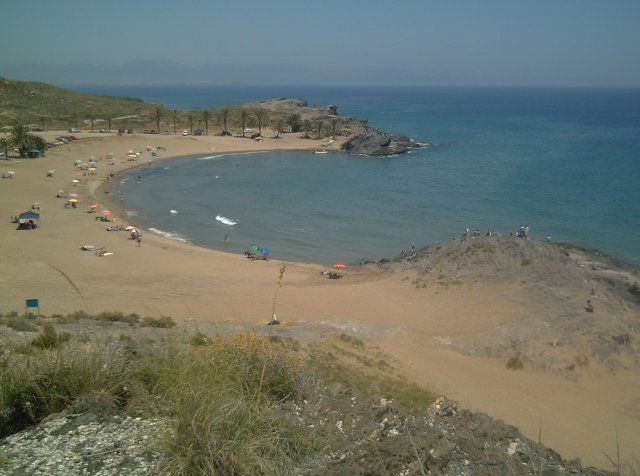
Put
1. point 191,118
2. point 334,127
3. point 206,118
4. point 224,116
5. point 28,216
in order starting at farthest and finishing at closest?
point 191,118 < point 334,127 < point 224,116 < point 206,118 < point 28,216

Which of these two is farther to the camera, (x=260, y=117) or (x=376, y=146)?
(x=260, y=117)

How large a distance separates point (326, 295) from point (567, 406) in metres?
12.1

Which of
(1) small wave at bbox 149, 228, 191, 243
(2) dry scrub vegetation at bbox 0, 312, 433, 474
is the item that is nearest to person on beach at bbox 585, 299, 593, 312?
(2) dry scrub vegetation at bbox 0, 312, 433, 474

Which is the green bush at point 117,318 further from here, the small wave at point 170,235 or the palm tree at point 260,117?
the palm tree at point 260,117

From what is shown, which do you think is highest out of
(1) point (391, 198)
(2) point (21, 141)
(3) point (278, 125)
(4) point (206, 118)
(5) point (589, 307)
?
(4) point (206, 118)

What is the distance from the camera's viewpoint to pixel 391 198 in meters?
48.7

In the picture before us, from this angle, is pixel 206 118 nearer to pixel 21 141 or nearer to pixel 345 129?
pixel 345 129

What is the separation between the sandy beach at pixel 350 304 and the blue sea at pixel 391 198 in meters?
5.47

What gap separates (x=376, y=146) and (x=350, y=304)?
59474 millimetres

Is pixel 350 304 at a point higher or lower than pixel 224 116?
lower

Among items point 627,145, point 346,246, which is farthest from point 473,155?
point 346,246

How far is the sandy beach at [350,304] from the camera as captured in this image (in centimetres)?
1454

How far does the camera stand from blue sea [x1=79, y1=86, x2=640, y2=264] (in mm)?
36438

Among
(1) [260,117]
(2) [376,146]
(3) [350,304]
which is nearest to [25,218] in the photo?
(3) [350,304]
